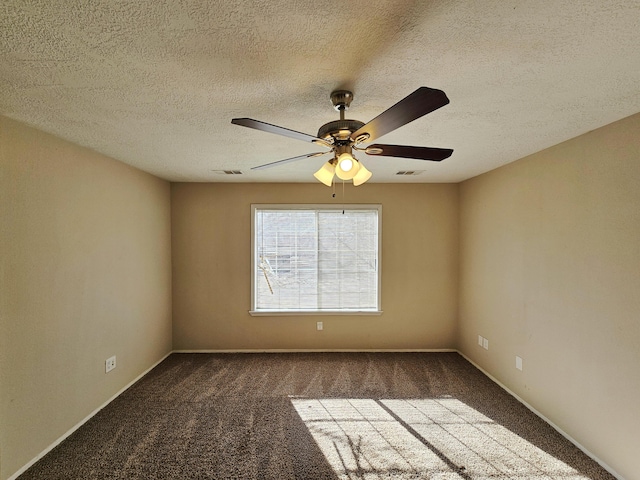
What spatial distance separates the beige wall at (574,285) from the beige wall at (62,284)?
155 inches

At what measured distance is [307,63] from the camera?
1.31 meters

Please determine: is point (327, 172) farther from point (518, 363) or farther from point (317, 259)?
point (518, 363)

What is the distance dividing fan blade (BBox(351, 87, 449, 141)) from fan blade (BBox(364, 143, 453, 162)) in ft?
0.56

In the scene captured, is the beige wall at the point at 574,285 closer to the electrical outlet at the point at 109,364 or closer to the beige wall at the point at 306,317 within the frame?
the beige wall at the point at 306,317

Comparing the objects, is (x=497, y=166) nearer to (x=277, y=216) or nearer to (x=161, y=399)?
(x=277, y=216)

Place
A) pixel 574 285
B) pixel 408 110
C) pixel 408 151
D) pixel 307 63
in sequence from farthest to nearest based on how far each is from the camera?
pixel 574 285 < pixel 408 151 < pixel 307 63 < pixel 408 110

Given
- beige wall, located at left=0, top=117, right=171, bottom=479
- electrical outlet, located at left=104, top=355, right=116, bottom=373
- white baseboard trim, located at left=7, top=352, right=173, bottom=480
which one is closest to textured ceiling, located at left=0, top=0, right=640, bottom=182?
beige wall, located at left=0, top=117, right=171, bottom=479

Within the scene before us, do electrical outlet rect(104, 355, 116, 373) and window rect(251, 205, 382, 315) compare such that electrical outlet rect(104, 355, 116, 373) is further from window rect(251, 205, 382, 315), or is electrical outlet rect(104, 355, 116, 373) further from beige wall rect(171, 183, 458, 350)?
window rect(251, 205, 382, 315)

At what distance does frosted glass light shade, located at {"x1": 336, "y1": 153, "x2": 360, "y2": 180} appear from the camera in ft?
5.16

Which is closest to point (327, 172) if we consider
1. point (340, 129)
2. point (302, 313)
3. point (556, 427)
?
point (340, 129)

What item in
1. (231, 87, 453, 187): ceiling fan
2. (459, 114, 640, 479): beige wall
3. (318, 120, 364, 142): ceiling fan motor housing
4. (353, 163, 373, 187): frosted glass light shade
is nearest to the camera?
(231, 87, 453, 187): ceiling fan

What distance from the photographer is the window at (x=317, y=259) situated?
13.5 feet

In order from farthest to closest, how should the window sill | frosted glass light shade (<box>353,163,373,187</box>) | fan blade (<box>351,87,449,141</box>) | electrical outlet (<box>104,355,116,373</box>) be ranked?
the window sill < electrical outlet (<box>104,355,116,373</box>) < frosted glass light shade (<box>353,163,373,187</box>) < fan blade (<box>351,87,449,141</box>)

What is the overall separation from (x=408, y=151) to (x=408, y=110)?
54cm
